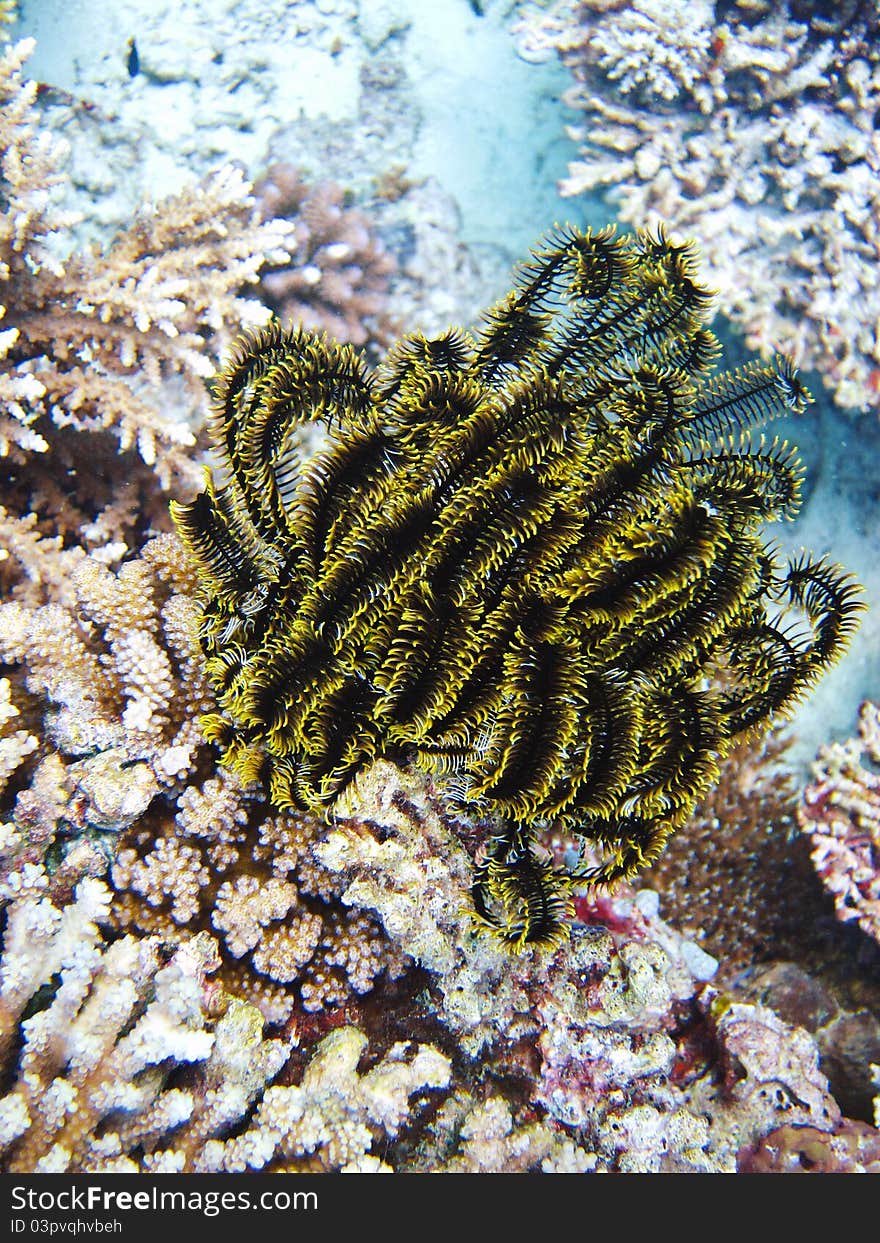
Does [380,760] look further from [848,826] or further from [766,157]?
[766,157]

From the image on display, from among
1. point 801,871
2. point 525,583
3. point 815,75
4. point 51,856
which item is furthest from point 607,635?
point 815,75

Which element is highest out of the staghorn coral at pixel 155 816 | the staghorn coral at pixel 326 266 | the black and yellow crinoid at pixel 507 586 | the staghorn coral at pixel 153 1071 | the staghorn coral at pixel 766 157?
the staghorn coral at pixel 766 157

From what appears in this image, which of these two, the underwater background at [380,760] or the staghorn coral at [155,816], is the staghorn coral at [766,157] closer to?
the underwater background at [380,760]

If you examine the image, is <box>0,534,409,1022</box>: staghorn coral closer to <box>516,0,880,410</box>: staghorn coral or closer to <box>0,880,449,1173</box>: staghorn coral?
<box>0,880,449,1173</box>: staghorn coral

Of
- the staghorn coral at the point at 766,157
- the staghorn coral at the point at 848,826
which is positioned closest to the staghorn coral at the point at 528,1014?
the staghorn coral at the point at 848,826

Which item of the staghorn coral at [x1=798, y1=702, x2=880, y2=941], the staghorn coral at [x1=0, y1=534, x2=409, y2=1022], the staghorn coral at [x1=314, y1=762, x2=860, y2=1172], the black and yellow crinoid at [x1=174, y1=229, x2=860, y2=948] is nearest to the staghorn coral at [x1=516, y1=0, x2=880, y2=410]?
the staghorn coral at [x1=798, y1=702, x2=880, y2=941]

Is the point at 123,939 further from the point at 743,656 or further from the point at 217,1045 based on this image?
the point at 743,656
